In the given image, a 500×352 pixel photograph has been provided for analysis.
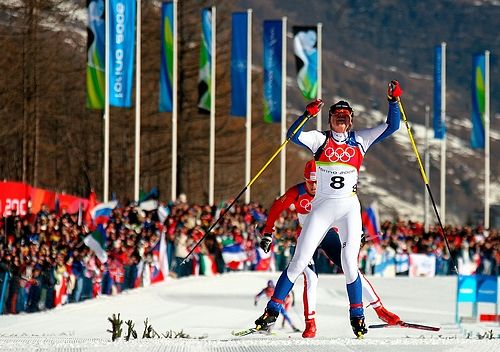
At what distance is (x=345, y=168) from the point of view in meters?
14.7

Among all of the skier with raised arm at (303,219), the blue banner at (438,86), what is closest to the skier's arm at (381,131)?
the skier with raised arm at (303,219)

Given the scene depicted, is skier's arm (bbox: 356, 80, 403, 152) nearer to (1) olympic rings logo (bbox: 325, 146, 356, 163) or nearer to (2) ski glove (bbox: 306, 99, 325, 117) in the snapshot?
A: (1) olympic rings logo (bbox: 325, 146, 356, 163)

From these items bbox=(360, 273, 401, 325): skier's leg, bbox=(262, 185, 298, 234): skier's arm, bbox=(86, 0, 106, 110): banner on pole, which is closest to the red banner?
bbox=(86, 0, 106, 110): banner on pole

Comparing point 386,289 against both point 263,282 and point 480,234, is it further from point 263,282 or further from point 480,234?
point 480,234

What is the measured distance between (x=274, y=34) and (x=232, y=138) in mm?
24553

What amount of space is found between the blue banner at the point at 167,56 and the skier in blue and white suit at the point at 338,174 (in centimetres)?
2641

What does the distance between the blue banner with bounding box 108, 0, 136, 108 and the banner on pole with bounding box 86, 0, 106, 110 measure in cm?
26

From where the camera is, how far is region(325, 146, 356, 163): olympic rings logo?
48.2 ft

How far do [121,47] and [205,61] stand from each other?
21.9 feet

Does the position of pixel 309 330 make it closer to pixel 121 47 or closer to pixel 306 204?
pixel 306 204

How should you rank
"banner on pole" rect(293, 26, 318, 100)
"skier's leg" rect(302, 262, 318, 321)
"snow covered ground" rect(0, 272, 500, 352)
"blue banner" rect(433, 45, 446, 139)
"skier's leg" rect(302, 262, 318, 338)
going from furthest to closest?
"blue banner" rect(433, 45, 446, 139) → "banner on pole" rect(293, 26, 318, 100) → "skier's leg" rect(302, 262, 318, 321) → "skier's leg" rect(302, 262, 318, 338) → "snow covered ground" rect(0, 272, 500, 352)

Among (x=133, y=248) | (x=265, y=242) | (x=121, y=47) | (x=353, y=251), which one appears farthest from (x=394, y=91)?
(x=121, y=47)

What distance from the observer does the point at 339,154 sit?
1470 cm

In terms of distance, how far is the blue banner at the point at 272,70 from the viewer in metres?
43.1
